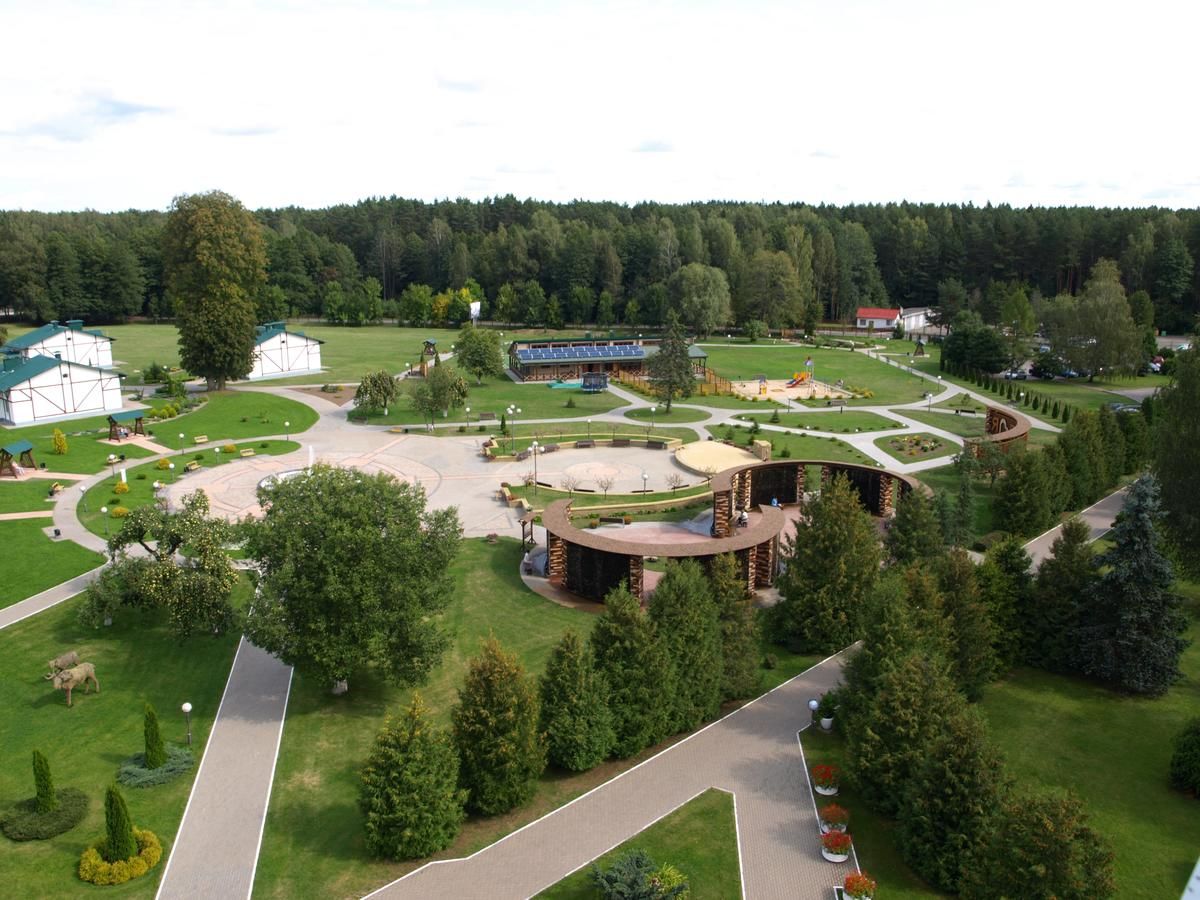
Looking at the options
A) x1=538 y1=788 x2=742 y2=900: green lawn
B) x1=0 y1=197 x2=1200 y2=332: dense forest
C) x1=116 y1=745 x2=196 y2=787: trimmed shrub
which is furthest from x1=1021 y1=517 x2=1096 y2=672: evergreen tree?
x1=0 y1=197 x2=1200 y2=332: dense forest

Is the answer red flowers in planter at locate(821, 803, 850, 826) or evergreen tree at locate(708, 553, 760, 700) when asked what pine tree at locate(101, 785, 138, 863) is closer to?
evergreen tree at locate(708, 553, 760, 700)

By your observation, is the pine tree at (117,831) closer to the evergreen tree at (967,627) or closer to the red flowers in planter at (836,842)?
the red flowers in planter at (836,842)

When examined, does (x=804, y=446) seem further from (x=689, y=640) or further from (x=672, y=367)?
(x=689, y=640)

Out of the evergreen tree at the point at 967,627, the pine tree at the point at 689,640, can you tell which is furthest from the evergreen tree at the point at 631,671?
the evergreen tree at the point at 967,627

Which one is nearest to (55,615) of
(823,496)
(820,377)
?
(823,496)

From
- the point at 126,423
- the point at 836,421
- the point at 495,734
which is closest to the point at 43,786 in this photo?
the point at 495,734

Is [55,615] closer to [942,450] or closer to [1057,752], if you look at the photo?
[1057,752]
